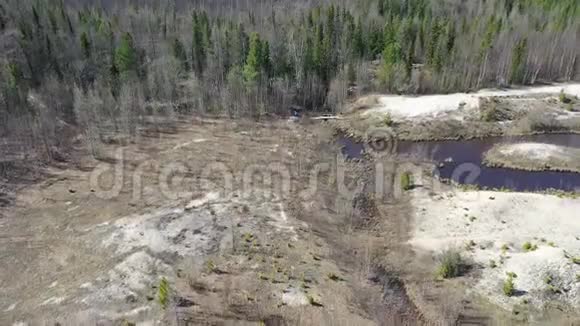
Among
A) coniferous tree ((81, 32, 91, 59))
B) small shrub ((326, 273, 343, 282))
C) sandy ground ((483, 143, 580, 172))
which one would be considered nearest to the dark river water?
sandy ground ((483, 143, 580, 172))

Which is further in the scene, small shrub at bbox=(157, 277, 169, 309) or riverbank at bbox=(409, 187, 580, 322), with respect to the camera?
riverbank at bbox=(409, 187, 580, 322)

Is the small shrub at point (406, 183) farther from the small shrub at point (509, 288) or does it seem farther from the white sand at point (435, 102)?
the white sand at point (435, 102)

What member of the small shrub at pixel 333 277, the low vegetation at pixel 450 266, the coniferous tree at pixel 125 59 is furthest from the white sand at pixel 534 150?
the coniferous tree at pixel 125 59

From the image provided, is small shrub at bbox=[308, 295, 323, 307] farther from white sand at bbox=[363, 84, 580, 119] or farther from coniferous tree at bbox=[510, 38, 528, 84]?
coniferous tree at bbox=[510, 38, 528, 84]

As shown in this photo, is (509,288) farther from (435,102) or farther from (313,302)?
(435,102)

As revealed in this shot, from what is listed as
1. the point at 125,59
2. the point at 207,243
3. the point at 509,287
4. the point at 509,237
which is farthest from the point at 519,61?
the point at 207,243

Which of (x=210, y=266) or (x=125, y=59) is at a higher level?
(x=125, y=59)

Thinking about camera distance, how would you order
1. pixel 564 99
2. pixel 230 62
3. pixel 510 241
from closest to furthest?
pixel 510 241
pixel 564 99
pixel 230 62
